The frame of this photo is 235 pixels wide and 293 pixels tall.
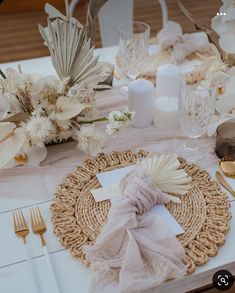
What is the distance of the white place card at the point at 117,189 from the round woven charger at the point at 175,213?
0.04 ft

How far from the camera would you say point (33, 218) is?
0.87m

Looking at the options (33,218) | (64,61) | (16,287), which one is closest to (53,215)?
(33,218)

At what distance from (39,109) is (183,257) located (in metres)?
0.50

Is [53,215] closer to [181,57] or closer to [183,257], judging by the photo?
[183,257]

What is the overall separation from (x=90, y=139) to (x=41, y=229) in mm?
285

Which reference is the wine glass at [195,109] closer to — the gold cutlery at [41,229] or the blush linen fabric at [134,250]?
the blush linen fabric at [134,250]

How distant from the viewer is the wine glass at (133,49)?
130 cm

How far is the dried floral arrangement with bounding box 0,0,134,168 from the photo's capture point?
3.18ft

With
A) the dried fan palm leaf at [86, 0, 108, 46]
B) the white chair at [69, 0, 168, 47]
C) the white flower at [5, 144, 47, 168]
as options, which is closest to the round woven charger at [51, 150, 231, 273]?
the white flower at [5, 144, 47, 168]

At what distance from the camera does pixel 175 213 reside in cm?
86

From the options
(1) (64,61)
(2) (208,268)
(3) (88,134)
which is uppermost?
(1) (64,61)

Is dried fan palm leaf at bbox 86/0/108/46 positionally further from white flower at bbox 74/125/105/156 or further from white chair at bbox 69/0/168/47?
white chair at bbox 69/0/168/47

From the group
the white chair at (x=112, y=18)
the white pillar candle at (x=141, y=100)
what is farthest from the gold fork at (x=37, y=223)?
the white chair at (x=112, y=18)

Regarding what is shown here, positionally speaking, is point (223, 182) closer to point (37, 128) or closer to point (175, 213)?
point (175, 213)
